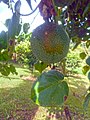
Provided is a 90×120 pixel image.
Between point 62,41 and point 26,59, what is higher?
point 62,41

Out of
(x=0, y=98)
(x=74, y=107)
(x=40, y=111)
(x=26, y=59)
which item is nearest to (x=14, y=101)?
(x=0, y=98)

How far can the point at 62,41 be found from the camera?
0.49 meters

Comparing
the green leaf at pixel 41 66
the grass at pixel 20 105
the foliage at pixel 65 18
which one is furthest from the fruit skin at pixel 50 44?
the grass at pixel 20 105

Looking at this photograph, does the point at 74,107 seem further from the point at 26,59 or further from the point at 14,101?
the point at 26,59

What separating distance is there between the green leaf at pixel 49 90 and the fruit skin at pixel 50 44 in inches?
1.7

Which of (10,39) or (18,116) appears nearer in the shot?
(10,39)

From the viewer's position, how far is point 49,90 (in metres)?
0.51

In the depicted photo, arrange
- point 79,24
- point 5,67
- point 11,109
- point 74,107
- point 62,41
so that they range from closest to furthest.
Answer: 1. point 62,41
2. point 79,24
3. point 5,67
4. point 11,109
5. point 74,107

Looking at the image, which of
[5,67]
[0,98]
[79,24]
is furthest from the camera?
[0,98]

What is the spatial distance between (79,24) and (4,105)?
4156 mm

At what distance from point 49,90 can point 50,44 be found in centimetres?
9

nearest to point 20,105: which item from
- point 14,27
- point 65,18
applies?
point 65,18

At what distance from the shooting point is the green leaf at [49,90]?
49cm

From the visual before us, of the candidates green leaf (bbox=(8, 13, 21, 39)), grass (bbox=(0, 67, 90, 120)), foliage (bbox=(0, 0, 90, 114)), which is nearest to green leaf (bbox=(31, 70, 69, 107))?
foliage (bbox=(0, 0, 90, 114))
